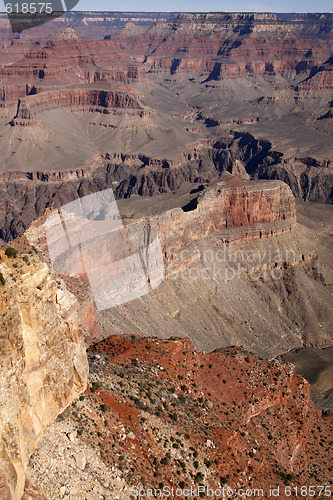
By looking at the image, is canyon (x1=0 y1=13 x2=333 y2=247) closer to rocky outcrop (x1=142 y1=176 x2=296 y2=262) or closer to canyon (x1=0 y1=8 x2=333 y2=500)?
canyon (x1=0 y1=8 x2=333 y2=500)

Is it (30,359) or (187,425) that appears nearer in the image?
(30,359)

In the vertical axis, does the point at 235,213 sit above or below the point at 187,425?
below

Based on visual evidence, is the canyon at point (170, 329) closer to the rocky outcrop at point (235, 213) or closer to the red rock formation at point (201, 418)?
the red rock formation at point (201, 418)

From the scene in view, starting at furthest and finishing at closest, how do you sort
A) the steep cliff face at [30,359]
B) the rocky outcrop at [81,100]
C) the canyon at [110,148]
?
the rocky outcrop at [81,100]
the canyon at [110,148]
the steep cliff face at [30,359]

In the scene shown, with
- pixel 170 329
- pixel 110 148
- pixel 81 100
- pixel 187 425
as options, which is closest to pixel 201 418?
pixel 187 425

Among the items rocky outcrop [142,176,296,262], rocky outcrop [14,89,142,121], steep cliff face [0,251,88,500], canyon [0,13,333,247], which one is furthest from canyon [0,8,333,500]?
rocky outcrop [14,89,142,121]

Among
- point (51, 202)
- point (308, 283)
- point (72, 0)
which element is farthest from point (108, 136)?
point (72, 0)

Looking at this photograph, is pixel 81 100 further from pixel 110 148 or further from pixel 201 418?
pixel 201 418

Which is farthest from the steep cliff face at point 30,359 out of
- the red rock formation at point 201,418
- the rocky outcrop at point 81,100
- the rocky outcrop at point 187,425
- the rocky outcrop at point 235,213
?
the rocky outcrop at point 81,100

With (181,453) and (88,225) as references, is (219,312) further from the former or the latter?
(181,453)
